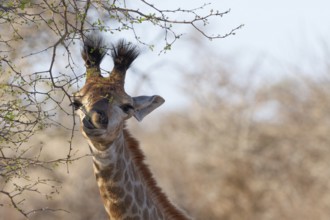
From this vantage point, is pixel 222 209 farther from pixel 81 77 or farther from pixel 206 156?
pixel 81 77

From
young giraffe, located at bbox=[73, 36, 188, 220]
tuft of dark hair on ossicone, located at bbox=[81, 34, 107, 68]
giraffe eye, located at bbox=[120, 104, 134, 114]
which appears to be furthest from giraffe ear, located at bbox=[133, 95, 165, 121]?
tuft of dark hair on ossicone, located at bbox=[81, 34, 107, 68]

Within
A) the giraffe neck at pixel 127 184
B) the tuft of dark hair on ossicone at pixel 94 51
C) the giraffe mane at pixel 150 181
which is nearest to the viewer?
the giraffe neck at pixel 127 184

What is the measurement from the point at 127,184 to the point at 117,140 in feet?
1.29

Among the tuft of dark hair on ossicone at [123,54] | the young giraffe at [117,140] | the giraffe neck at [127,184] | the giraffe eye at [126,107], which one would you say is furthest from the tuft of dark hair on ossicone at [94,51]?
the giraffe neck at [127,184]

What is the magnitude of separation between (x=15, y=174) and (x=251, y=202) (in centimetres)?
1765

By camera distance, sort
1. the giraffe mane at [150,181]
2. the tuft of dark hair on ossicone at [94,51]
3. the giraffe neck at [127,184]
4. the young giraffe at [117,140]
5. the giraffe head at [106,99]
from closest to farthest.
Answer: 1. the giraffe head at [106,99]
2. the young giraffe at [117,140]
3. the giraffe neck at [127,184]
4. the tuft of dark hair on ossicone at [94,51]
5. the giraffe mane at [150,181]

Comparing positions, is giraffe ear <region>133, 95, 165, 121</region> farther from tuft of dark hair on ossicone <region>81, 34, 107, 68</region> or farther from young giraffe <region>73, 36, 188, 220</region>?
tuft of dark hair on ossicone <region>81, 34, 107, 68</region>

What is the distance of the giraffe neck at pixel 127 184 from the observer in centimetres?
933

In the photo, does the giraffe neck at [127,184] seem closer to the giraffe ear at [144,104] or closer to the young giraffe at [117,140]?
the young giraffe at [117,140]

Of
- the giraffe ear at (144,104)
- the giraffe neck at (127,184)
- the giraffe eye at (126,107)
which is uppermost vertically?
the giraffe ear at (144,104)

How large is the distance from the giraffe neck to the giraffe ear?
0.21 m

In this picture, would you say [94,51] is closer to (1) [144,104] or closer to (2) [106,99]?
(2) [106,99]

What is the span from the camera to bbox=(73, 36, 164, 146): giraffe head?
29.7ft

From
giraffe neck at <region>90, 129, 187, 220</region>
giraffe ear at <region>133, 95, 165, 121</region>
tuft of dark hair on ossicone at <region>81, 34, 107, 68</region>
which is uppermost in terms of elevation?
tuft of dark hair on ossicone at <region>81, 34, 107, 68</region>
